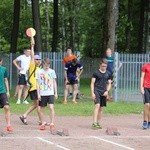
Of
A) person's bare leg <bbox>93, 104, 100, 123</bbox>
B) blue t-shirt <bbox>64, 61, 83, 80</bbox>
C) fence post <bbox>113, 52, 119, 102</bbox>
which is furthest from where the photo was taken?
fence post <bbox>113, 52, 119, 102</bbox>

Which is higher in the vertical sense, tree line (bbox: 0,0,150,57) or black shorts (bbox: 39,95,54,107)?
tree line (bbox: 0,0,150,57)

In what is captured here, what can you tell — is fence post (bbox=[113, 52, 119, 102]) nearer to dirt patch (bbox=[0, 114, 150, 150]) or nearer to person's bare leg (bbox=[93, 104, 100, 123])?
dirt patch (bbox=[0, 114, 150, 150])

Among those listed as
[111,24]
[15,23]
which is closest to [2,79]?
[111,24]

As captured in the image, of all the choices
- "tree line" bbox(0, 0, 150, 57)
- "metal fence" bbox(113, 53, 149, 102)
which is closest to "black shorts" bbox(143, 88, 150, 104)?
"metal fence" bbox(113, 53, 149, 102)

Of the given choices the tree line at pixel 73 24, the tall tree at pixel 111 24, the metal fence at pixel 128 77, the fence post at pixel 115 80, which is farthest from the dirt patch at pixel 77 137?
the tree line at pixel 73 24

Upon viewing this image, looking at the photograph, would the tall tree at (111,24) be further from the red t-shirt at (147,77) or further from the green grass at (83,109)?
the red t-shirt at (147,77)

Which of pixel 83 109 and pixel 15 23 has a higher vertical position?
pixel 15 23

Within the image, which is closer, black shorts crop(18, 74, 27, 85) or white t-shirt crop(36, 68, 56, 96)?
white t-shirt crop(36, 68, 56, 96)

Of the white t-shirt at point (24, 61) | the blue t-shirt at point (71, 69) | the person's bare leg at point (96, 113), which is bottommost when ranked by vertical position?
the person's bare leg at point (96, 113)

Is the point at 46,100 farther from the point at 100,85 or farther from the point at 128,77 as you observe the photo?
the point at 128,77

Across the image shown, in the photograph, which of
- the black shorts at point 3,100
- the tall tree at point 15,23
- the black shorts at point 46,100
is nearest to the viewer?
the black shorts at point 3,100

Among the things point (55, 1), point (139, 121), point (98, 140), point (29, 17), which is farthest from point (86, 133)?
point (29, 17)

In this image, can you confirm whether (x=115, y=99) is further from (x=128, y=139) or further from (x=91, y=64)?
(x=91, y=64)

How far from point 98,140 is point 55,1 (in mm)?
32031
